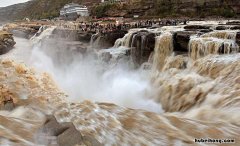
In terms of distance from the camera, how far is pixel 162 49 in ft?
68.8

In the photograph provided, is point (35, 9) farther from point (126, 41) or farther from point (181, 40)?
point (181, 40)

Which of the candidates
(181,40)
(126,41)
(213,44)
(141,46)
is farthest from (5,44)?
(213,44)

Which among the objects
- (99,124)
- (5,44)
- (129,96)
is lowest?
(129,96)

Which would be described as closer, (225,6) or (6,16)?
(225,6)

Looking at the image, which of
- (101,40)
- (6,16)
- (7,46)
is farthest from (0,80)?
(6,16)

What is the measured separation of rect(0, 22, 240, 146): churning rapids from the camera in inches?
326

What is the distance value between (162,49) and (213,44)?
4.38 m

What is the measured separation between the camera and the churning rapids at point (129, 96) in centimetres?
827

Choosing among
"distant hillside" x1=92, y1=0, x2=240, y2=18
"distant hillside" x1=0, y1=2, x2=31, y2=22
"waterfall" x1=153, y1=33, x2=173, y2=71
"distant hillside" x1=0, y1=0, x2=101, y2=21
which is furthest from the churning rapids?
"distant hillside" x1=0, y1=2, x2=31, y2=22

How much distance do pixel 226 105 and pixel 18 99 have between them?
7.09 meters

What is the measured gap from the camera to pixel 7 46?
32.2 meters

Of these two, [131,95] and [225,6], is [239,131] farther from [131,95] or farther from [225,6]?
[225,6]

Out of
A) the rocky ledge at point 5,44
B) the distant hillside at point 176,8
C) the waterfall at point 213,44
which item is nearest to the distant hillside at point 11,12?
the distant hillside at point 176,8

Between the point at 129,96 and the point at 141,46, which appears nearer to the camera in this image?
the point at 129,96
